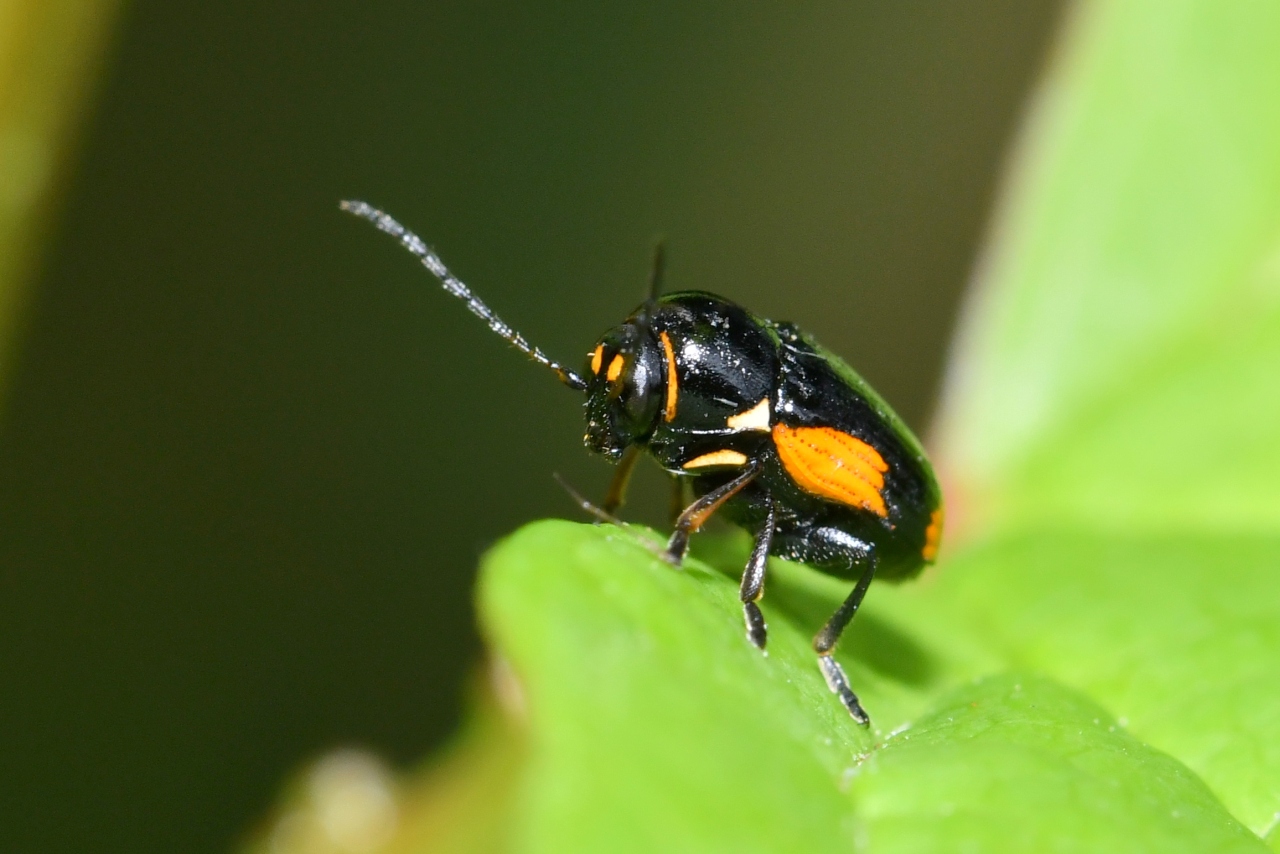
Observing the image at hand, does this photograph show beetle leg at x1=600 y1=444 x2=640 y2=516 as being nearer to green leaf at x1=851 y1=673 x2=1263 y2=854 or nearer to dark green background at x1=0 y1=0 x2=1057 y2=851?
dark green background at x1=0 y1=0 x2=1057 y2=851

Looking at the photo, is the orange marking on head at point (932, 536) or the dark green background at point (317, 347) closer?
the orange marking on head at point (932, 536)

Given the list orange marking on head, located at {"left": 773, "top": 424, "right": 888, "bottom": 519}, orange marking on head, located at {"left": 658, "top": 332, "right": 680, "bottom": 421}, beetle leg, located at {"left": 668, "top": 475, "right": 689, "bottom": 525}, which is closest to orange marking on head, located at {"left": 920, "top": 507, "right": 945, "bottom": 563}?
orange marking on head, located at {"left": 773, "top": 424, "right": 888, "bottom": 519}

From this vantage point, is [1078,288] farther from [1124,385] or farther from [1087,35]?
[1087,35]

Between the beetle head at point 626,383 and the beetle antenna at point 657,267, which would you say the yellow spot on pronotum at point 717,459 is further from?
the beetle antenna at point 657,267

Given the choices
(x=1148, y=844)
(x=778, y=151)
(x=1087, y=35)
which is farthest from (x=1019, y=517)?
(x=778, y=151)

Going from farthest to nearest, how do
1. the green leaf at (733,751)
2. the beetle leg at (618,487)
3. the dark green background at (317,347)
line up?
the dark green background at (317,347) < the beetle leg at (618,487) < the green leaf at (733,751)

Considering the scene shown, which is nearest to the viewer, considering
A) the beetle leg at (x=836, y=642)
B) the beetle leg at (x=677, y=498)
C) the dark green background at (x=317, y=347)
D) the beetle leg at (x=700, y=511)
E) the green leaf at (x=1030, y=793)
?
the green leaf at (x=1030, y=793)

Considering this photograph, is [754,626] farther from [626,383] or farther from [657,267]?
[657,267]

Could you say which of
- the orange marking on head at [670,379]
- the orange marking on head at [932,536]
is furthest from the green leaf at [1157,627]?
the orange marking on head at [670,379]
